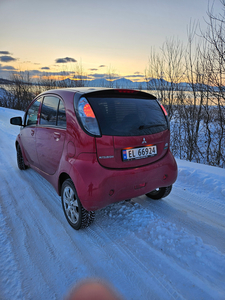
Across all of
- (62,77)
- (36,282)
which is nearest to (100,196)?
(36,282)

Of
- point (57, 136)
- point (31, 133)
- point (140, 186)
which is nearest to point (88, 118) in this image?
point (57, 136)

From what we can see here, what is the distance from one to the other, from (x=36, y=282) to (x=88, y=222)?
32.2 inches

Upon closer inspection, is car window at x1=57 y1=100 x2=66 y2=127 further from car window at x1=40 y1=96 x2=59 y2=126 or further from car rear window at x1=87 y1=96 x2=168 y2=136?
car rear window at x1=87 y1=96 x2=168 y2=136

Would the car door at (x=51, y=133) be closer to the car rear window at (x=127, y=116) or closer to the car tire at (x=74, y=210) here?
the car tire at (x=74, y=210)

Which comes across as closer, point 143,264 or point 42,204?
point 143,264

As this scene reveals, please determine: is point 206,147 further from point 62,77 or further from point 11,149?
point 62,77

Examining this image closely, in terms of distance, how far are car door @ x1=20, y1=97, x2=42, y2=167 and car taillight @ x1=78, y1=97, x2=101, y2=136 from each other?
60.2 inches

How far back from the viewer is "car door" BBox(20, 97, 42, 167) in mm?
3460

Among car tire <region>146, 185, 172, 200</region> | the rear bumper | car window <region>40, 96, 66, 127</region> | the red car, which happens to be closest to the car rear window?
the red car

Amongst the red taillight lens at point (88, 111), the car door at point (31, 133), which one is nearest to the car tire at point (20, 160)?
the car door at point (31, 133)

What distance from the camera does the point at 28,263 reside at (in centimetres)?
194

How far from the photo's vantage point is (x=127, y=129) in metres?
2.22

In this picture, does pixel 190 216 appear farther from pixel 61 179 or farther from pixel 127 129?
pixel 61 179

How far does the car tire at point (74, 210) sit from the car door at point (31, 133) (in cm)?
126
